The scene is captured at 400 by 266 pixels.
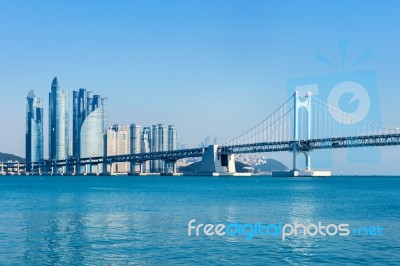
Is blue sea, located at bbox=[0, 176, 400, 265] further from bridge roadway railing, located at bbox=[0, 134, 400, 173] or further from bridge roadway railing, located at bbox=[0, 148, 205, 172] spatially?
bridge roadway railing, located at bbox=[0, 148, 205, 172]

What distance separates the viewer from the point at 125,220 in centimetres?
2445

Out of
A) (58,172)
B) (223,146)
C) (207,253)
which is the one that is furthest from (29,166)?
(207,253)

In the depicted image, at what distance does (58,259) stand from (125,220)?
9.17 metres

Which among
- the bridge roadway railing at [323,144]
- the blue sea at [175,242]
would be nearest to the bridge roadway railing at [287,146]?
the bridge roadway railing at [323,144]

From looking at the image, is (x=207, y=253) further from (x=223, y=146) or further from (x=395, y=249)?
(x=223, y=146)

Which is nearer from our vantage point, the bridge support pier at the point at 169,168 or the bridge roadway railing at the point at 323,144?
the bridge roadway railing at the point at 323,144

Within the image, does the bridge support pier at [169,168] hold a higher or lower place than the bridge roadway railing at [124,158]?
lower

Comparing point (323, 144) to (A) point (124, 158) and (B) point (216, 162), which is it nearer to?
(B) point (216, 162)
